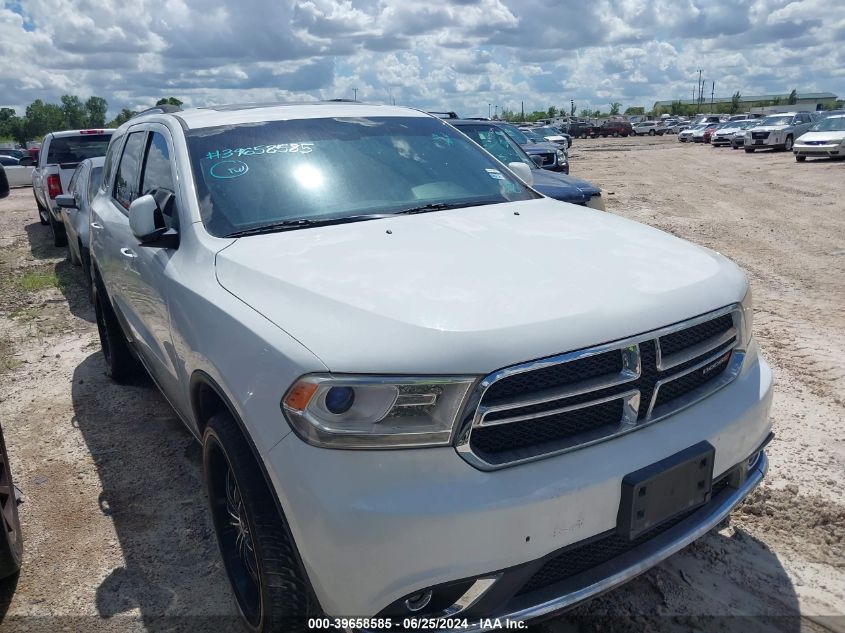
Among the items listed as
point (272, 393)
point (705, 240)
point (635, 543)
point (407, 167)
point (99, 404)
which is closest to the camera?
point (272, 393)

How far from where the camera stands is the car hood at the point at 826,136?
894 inches

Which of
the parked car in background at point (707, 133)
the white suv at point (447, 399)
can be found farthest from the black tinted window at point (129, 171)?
the parked car in background at point (707, 133)

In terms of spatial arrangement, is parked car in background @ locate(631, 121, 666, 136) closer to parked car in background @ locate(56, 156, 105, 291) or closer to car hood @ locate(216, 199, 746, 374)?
parked car in background @ locate(56, 156, 105, 291)

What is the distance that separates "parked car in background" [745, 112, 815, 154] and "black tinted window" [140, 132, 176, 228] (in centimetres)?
3135

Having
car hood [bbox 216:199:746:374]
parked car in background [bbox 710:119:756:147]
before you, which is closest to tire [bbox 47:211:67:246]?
car hood [bbox 216:199:746:374]

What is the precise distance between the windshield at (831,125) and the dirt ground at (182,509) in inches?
756

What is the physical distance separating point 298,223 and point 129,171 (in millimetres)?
2083

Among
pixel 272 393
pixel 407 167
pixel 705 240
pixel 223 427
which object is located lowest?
pixel 705 240

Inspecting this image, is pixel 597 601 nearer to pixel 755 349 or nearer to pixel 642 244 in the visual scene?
pixel 755 349

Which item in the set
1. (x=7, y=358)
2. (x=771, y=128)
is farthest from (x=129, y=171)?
(x=771, y=128)

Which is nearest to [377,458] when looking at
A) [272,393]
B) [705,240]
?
[272,393]

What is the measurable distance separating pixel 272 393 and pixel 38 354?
208 inches

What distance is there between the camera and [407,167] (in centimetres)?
360

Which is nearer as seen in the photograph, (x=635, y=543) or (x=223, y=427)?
(x=635, y=543)
